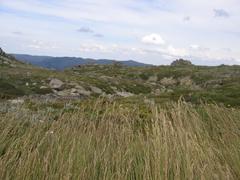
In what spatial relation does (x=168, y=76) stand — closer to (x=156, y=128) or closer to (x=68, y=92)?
(x=68, y=92)

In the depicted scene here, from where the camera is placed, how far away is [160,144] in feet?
17.7

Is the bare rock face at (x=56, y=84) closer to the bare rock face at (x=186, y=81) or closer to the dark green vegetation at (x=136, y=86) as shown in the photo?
the dark green vegetation at (x=136, y=86)

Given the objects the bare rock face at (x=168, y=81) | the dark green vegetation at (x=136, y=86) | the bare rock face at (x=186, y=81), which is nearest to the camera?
the dark green vegetation at (x=136, y=86)

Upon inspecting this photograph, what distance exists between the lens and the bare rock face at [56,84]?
3824cm

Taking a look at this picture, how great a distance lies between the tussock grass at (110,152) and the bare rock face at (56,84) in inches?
1251

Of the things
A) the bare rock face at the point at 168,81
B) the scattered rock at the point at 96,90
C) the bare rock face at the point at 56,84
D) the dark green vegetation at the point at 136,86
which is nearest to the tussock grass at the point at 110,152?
the dark green vegetation at the point at 136,86

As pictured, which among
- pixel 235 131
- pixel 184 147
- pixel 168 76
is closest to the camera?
pixel 184 147

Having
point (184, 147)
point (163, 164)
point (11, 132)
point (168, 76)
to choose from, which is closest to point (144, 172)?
point (163, 164)

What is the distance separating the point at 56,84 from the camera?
4012 centimetres

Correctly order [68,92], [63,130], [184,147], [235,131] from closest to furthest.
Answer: [184,147] < [63,130] < [235,131] < [68,92]

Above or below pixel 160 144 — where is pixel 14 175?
below

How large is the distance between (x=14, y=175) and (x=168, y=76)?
6943 cm

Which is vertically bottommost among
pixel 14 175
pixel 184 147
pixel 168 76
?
pixel 168 76

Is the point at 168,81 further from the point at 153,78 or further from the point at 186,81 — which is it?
the point at 153,78
